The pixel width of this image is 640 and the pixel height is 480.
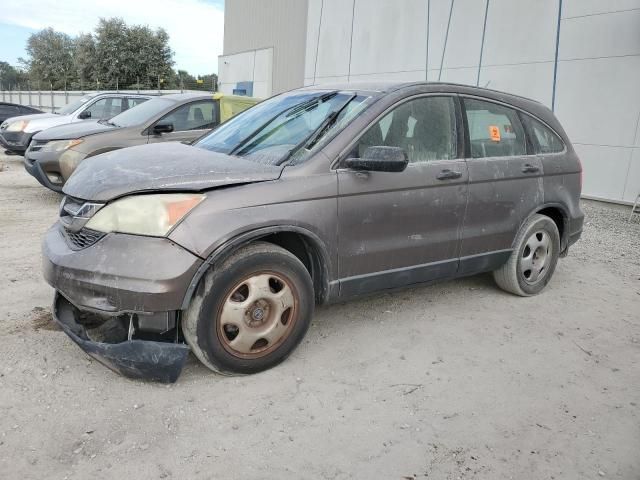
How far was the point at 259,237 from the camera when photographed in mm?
2979

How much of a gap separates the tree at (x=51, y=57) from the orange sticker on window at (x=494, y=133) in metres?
56.4

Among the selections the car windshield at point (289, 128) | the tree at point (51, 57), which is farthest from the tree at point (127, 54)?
the car windshield at point (289, 128)

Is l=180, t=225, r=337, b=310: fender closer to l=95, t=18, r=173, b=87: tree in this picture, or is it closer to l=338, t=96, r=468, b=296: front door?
l=338, t=96, r=468, b=296: front door

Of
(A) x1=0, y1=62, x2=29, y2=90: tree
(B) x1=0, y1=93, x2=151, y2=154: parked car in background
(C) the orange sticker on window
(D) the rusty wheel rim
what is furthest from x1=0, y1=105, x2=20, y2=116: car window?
(A) x1=0, y1=62, x2=29, y2=90: tree

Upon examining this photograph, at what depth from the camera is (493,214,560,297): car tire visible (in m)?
4.43

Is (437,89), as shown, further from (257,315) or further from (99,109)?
(99,109)

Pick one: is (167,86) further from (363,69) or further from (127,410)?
(127,410)

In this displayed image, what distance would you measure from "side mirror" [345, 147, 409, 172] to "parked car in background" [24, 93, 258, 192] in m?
4.08

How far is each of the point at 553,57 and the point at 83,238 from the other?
9.70 meters

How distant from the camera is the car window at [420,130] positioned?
348 centimetres

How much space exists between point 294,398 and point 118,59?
47247 millimetres

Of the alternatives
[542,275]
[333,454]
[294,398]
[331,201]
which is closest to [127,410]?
[294,398]

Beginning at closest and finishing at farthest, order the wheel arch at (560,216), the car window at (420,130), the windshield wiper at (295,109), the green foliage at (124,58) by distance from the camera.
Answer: the car window at (420,130), the windshield wiper at (295,109), the wheel arch at (560,216), the green foliage at (124,58)

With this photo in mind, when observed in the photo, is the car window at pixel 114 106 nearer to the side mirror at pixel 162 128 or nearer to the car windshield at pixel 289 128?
the side mirror at pixel 162 128
